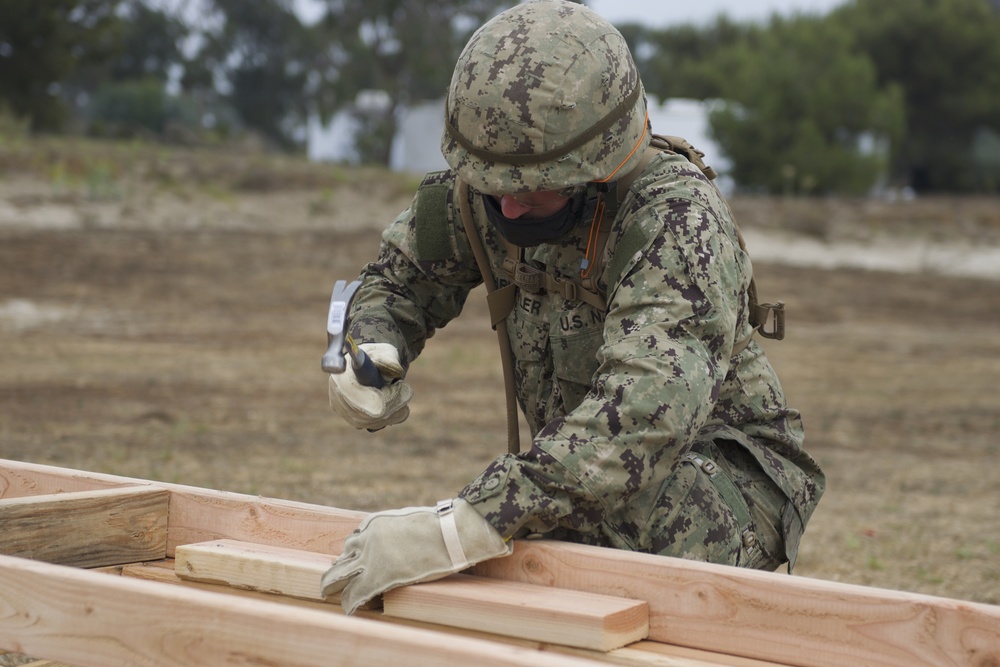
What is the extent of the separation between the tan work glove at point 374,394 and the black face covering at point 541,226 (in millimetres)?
442

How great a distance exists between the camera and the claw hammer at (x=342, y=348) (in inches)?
103

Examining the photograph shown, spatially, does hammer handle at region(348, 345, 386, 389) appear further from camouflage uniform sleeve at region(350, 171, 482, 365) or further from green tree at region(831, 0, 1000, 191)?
green tree at region(831, 0, 1000, 191)

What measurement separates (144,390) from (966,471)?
19.3 feet

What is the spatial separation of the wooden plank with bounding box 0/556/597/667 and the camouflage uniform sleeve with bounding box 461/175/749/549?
512mm

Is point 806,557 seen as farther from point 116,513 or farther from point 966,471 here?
point 116,513

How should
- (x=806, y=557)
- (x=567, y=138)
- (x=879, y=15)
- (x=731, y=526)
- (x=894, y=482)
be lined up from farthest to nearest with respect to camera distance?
(x=879, y=15) → (x=894, y=482) → (x=806, y=557) → (x=731, y=526) → (x=567, y=138)

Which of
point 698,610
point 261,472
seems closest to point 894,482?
point 261,472

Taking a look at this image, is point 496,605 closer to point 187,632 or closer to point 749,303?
point 187,632

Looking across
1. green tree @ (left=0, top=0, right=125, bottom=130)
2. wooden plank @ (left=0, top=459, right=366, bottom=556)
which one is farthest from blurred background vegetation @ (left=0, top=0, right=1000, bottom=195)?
wooden plank @ (left=0, top=459, right=366, bottom=556)

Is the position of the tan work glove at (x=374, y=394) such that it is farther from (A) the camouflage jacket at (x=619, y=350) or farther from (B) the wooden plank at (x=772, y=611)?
(B) the wooden plank at (x=772, y=611)

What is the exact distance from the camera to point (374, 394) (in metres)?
3.13

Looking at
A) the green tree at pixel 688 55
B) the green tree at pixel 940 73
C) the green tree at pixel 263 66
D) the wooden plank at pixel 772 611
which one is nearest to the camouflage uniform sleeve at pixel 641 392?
the wooden plank at pixel 772 611

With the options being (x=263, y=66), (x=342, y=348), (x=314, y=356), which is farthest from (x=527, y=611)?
(x=263, y=66)

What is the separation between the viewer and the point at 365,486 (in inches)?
274
